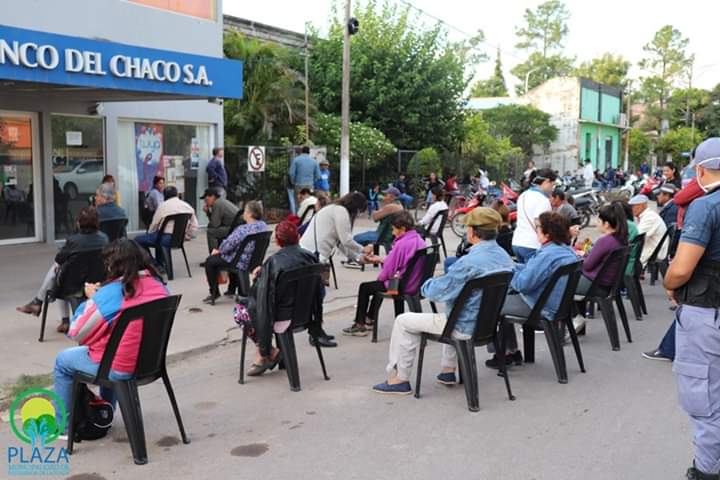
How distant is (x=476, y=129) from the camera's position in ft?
105

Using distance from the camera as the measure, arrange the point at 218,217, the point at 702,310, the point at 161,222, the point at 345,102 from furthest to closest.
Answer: the point at 345,102 < the point at 218,217 < the point at 161,222 < the point at 702,310

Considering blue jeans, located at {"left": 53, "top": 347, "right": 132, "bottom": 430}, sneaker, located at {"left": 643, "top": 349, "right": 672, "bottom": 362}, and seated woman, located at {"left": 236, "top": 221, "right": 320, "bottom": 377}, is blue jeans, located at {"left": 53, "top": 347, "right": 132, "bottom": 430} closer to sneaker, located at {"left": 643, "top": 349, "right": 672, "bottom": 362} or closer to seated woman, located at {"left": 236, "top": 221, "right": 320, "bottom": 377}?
seated woman, located at {"left": 236, "top": 221, "right": 320, "bottom": 377}

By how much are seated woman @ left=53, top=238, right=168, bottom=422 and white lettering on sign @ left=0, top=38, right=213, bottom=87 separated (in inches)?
231

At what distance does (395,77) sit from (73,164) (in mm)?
13245

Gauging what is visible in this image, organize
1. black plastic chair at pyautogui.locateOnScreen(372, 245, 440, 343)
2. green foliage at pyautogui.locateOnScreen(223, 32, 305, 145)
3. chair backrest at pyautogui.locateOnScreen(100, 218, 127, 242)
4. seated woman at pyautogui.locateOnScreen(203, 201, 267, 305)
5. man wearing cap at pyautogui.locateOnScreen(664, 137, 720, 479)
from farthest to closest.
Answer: green foliage at pyautogui.locateOnScreen(223, 32, 305, 145), chair backrest at pyautogui.locateOnScreen(100, 218, 127, 242), seated woman at pyautogui.locateOnScreen(203, 201, 267, 305), black plastic chair at pyautogui.locateOnScreen(372, 245, 440, 343), man wearing cap at pyautogui.locateOnScreen(664, 137, 720, 479)

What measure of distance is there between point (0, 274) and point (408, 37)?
58.6 ft

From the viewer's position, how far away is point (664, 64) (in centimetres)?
7319

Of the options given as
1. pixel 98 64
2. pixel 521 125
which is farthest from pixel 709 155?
pixel 521 125

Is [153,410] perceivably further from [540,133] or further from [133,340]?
[540,133]

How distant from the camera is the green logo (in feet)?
15.9

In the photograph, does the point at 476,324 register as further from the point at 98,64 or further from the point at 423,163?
the point at 423,163

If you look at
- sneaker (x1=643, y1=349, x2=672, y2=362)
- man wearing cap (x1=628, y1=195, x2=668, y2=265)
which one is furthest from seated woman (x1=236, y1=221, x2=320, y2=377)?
man wearing cap (x1=628, y1=195, x2=668, y2=265)

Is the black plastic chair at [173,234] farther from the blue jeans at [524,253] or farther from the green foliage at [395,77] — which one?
the green foliage at [395,77]

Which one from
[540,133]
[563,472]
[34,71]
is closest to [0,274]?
[34,71]
